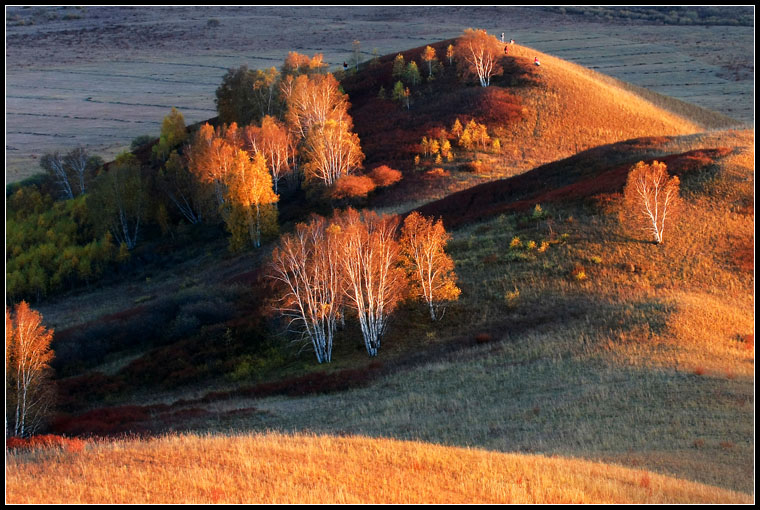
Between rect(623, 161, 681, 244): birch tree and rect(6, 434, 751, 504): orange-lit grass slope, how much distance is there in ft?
83.3

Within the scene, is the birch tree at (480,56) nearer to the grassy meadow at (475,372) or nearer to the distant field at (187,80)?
the grassy meadow at (475,372)

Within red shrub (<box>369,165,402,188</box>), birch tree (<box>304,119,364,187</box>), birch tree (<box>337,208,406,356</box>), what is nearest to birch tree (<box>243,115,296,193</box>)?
birch tree (<box>304,119,364,187</box>)

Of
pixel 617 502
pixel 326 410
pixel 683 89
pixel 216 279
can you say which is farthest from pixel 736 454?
pixel 683 89

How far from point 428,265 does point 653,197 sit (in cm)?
1386

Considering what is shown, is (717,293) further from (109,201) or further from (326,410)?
(109,201)

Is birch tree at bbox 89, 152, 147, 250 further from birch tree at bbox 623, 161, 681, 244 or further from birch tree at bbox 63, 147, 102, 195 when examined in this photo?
birch tree at bbox 623, 161, 681, 244

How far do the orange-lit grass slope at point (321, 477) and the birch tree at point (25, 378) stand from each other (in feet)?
33.9

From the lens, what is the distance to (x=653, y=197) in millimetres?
41156

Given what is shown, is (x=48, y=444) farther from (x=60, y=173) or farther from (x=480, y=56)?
(x=480, y=56)

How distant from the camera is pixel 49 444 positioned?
20.9 metres

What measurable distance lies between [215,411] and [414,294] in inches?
523

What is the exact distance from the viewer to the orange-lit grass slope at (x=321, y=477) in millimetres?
15445

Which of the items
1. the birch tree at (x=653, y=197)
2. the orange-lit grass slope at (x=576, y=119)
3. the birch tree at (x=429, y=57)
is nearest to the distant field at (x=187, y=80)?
the orange-lit grass slope at (x=576, y=119)

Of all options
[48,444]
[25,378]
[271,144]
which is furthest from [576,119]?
[48,444]
